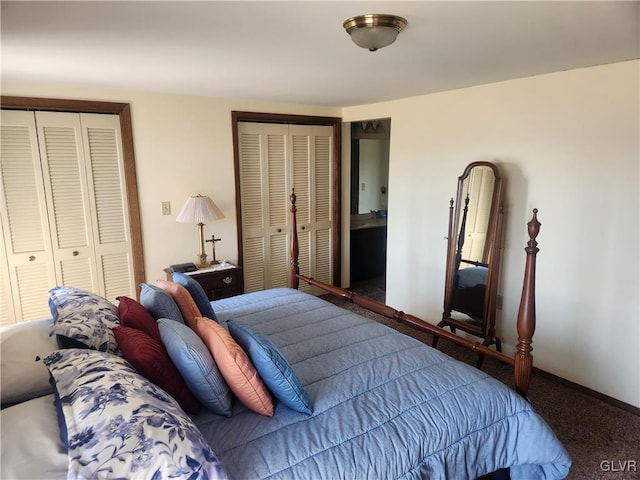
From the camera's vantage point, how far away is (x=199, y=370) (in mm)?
1433

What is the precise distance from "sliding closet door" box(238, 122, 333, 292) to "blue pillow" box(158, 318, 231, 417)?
2.57 metres

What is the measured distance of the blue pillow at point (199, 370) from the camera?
1438 mm

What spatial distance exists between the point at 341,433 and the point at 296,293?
1.51m

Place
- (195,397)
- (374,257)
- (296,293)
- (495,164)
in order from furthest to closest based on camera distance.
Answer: (374,257)
(495,164)
(296,293)
(195,397)

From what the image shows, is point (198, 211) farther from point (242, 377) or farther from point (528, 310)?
point (528, 310)

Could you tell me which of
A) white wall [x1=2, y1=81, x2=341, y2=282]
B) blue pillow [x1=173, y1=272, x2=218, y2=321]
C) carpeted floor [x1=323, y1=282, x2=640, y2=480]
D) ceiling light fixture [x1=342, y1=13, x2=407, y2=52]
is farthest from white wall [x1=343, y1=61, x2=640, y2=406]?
blue pillow [x1=173, y1=272, x2=218, y2=321]

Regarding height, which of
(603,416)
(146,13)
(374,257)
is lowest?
(603,416)

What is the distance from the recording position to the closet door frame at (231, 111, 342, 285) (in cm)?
381

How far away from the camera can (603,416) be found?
2.51 meters

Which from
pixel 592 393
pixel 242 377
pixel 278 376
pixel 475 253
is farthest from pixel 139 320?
pixel 592 393

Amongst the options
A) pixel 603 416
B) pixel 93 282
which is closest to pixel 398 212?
pixel 603 416

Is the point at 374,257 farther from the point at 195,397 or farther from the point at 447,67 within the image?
the point at 195,397

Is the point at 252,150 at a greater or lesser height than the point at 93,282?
greater

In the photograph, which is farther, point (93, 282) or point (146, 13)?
point (93, 282)
